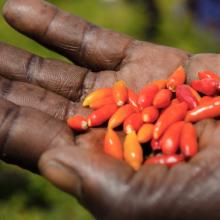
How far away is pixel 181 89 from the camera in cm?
311

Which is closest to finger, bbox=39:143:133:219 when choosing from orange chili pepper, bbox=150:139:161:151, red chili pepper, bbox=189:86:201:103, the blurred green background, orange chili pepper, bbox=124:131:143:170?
orange chili pepper, bbox=124:131:143:170

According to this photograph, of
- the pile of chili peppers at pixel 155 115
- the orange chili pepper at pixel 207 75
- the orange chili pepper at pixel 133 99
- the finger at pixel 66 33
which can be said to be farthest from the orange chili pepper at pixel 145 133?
the finger at pixel 66 33

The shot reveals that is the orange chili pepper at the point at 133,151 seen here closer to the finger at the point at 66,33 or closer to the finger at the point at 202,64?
the finger at the point at 202,64

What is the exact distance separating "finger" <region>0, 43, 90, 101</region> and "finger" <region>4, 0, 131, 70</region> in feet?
0.44

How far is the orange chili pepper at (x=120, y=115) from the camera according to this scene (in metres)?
2.92

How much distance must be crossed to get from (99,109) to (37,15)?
0.80m

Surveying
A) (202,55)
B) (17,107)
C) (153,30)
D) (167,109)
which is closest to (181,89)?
(167,109)

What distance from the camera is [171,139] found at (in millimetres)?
2691

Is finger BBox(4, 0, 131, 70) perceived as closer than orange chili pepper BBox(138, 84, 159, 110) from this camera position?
No

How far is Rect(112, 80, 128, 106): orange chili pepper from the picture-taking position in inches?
121

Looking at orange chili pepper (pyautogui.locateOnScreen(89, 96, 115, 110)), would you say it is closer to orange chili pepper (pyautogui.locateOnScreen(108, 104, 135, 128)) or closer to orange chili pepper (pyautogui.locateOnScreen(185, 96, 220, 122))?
orange chili pepper (pyautogui.locateOnScreen(108, 104, 135, 128))

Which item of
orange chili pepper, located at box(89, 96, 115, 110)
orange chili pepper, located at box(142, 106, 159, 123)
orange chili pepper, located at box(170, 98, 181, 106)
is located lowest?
orange chili pepper, located at box(89, 96, 115, 110)

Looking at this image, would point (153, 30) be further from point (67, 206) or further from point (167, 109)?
point (167, 109)

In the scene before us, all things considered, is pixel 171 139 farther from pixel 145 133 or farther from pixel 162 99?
pixel 162 99
